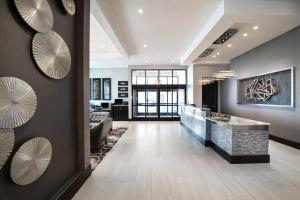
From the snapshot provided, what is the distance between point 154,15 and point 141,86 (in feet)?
25.1

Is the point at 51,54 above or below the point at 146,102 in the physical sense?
above

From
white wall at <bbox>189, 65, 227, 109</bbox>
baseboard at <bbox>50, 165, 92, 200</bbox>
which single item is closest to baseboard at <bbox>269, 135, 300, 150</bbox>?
white wall at <bbox>189, 65, 227, 109</bbox>

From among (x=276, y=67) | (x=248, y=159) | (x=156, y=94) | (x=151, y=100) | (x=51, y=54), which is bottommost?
(x=248, y=159)

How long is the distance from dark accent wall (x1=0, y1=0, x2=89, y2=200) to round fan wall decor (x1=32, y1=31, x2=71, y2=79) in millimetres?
64

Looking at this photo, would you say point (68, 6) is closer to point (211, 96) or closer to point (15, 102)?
point (15, 102)

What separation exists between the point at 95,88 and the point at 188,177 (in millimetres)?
11128

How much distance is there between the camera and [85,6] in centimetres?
356

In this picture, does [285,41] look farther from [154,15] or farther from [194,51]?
[154,15]

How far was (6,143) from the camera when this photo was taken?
70.6 inches

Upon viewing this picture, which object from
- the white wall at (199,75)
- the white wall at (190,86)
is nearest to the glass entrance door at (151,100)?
the white wall at (190,86)

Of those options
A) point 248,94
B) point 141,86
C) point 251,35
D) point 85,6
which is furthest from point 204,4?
point 141,86

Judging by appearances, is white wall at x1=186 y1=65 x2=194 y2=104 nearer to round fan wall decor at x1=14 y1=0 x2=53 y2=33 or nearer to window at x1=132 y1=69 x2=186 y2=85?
window at x1=132 y1=69 x2=186 y2=85

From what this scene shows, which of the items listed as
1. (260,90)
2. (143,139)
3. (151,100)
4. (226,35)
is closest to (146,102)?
(151,100)

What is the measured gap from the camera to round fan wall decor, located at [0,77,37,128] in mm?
1766
